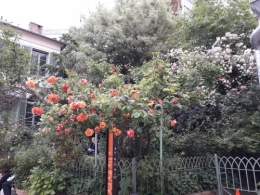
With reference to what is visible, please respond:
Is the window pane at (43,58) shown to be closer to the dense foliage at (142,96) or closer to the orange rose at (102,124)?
the dense foliage at (142,96)

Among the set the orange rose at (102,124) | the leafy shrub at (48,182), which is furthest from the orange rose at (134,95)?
the leafy shrub at (48,182)

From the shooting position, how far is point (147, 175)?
4.71m

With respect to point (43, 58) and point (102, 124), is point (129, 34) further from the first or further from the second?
point (102, 124)

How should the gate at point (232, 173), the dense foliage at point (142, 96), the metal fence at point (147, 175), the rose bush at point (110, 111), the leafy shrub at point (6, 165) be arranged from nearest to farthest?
the rose bush at point (110, 111)
the gate at point (232, 173)
the dense foliage at point (142, 96)
the metal fence at point (147, 175)
the leafy shrub at point (6, 165)

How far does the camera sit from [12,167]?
7.42 metres

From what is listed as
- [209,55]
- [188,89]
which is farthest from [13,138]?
[209,55]

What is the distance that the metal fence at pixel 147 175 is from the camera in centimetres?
470

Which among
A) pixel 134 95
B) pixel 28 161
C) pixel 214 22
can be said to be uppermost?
pixel 214 22

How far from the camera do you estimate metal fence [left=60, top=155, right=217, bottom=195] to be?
4.70 metres

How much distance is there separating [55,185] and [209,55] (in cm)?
641

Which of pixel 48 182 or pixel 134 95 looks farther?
pixel 48 182

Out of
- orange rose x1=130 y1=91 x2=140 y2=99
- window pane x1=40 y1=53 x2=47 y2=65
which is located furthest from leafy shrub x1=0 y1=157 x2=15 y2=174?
window pane x1=40 y1=53 x2=47 y2=65

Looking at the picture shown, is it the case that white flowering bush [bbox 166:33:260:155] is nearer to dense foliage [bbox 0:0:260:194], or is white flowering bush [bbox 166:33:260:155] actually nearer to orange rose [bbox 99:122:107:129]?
dense foliage [bbox 0:0:260:194]

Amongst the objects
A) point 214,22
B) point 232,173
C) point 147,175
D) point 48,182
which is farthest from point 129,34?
point 232,173
